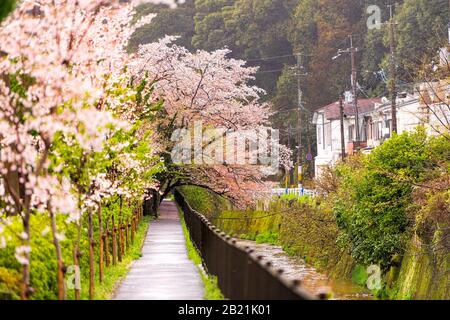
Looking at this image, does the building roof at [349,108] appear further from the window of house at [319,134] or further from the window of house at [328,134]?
the window of house at [319,134]

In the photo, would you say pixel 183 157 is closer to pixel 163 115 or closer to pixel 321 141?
pixel 163 115

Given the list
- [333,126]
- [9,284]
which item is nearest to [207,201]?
[333,126]

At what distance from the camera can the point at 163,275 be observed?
23.0m

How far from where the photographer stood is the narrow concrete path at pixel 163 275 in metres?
18.7

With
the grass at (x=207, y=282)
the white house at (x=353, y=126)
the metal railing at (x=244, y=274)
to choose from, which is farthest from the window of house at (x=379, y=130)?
the metal railing at (x=244, y=274)

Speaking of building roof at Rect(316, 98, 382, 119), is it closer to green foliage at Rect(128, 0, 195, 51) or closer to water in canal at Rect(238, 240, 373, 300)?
green foliage at Rect(128, 0, 195, 51)

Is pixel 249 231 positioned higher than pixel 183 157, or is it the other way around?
pixel 183 157

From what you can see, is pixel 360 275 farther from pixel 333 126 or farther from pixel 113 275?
pixel 333 126

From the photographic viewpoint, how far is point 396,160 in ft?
109

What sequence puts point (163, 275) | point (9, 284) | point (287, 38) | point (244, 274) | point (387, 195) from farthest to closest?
point (287, 38), point (387, 195), point (163, 275), point (9, 284), point (244, 274)

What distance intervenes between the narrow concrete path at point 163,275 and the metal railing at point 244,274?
0.65 meters

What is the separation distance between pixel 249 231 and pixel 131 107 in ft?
107

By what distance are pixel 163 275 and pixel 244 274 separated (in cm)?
946
